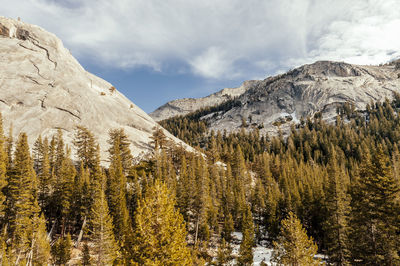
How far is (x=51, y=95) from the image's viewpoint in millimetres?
76438

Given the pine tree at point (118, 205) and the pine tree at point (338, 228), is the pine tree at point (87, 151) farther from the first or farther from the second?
the pine tree at point (338, 228)

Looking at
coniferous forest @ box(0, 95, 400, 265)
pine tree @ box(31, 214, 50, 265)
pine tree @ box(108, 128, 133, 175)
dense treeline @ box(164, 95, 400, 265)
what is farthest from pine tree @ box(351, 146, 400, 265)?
pine tree @ box(108, 128, 133, 175)

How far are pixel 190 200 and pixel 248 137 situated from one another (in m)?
124

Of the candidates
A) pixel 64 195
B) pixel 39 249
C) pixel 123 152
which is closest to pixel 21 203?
pixel 64 195

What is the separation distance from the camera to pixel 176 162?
80.1 metres

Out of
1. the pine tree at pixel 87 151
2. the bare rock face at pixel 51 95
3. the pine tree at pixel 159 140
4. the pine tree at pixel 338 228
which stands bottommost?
the pine tree at pixel 338 228

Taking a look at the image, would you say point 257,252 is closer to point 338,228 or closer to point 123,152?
point 338,228

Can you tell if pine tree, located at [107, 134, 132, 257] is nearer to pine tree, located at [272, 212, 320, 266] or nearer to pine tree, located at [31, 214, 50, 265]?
pine tree, located at [31, 214, 50, 265]

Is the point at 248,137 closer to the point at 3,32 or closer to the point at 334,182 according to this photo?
the point at 334,182

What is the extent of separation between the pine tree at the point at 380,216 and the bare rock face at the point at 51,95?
62.7 m

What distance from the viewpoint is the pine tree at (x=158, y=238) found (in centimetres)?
1138

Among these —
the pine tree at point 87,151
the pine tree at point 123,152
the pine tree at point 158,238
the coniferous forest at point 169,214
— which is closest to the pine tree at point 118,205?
the coniferous forest at point 169,214

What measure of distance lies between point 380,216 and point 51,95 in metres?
92.1

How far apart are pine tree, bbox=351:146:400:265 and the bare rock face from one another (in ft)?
206
